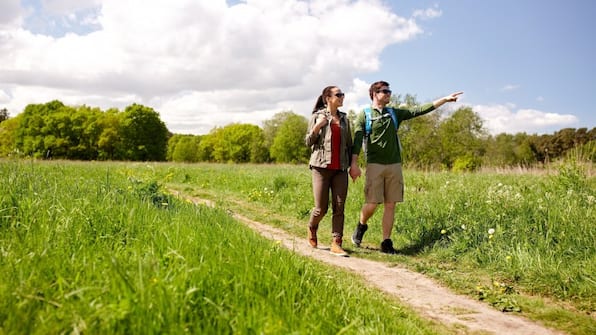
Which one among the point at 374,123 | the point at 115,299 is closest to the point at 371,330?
the point at 115,299

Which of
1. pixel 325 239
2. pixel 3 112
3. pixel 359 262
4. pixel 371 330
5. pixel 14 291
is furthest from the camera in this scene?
pixel 3 112

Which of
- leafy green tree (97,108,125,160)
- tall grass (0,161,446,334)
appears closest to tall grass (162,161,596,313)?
tall grass (0,161,446,334)

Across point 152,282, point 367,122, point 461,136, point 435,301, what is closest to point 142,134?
point 461,136

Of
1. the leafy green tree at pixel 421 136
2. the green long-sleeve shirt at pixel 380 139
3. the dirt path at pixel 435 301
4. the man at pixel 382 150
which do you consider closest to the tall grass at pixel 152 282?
the dirt path at pixel 435 301

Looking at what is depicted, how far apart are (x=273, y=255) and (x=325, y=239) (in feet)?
14.0

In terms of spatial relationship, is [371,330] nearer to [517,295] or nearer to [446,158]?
[517,295]

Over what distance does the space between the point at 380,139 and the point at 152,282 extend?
4881 millimetres

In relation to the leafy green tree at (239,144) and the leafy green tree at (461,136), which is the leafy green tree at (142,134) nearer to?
the leafy green tree at (239,144)

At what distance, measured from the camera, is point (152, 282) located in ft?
7.91

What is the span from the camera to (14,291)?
2.25 metres

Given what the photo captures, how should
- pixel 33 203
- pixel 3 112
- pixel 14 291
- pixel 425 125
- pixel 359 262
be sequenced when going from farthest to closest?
pixel 3 112, pixel 425 125, pixel 359 262, pixel 33 203, pixel 14 291

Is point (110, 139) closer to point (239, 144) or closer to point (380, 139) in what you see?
point (239, 144)

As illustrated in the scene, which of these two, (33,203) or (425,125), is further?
(425,125)

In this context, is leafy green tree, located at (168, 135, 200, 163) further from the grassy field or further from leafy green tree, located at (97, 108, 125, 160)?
the grassy field
